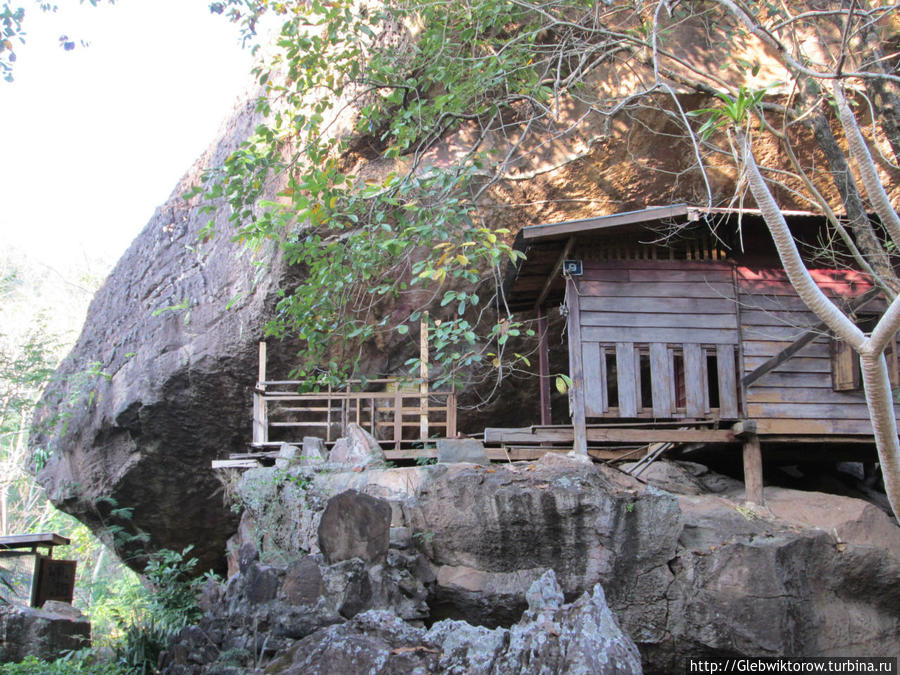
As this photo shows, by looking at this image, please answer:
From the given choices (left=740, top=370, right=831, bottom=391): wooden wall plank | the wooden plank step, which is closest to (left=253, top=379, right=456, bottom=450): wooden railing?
the wooden plank step

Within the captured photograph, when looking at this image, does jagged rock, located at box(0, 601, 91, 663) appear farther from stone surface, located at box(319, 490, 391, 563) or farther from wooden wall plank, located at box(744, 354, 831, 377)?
wooden wall plank, located at box(744, 354, 831, 377)

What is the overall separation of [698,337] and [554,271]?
203 centimetres

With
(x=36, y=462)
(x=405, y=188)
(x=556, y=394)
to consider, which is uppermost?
(x=405, y=188)

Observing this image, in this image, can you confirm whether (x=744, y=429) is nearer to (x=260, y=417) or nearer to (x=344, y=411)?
(x=344, y=411)

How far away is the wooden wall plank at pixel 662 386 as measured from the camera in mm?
9188

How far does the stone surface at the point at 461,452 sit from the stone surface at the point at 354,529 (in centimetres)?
194

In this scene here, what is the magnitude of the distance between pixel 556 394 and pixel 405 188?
7.26 m

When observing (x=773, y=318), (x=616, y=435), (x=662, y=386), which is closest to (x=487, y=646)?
(x=616, y=435)

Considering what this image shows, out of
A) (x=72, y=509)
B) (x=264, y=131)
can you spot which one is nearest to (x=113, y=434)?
(x=72, y=509)

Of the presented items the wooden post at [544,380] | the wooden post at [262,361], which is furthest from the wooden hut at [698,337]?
the wooden post at [262,361]

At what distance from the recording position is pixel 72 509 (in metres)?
13.8

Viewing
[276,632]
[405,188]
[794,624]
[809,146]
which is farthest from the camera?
[809,146]

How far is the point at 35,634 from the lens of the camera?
8.88 meters

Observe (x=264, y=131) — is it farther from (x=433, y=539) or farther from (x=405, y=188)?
(x=433, y=539)
